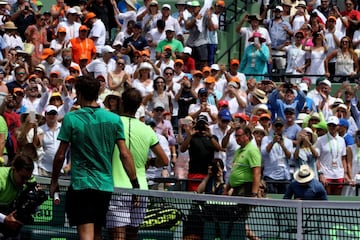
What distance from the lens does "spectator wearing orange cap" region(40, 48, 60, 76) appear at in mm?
21870

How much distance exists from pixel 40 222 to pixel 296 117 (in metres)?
7.96

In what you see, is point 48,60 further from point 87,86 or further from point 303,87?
point 87,86

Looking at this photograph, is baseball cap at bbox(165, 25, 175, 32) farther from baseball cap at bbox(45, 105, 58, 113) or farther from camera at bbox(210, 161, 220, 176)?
camera at bbox(210, 161, 220, 176)

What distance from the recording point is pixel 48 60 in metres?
22.0

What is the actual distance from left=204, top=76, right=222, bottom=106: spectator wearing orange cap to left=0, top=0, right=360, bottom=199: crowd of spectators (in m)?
0.02

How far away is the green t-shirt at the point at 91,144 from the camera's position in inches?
410

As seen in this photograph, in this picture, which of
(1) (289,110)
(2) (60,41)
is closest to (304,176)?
(1) (289,110)

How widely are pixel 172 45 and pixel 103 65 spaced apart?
193cm

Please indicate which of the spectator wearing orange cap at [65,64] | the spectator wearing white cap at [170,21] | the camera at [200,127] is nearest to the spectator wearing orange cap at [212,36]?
the spectator wearing white cap at [170,21]

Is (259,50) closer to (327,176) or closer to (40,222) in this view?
(327,176)

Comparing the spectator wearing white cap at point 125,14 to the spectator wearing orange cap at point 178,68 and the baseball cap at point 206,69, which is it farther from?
the baseball cap at point 206,69

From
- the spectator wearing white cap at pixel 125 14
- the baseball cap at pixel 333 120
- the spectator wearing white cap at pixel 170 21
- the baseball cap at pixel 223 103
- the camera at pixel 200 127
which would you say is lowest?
the camera at pixel 200 127

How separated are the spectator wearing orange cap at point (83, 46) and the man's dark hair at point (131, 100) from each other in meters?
11.0

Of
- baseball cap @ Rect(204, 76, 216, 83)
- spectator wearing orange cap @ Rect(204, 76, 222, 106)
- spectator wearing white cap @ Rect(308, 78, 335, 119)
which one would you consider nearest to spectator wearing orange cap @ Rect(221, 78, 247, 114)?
spectator wearing orange cap @ Rect(204, 76, 222, 106)
